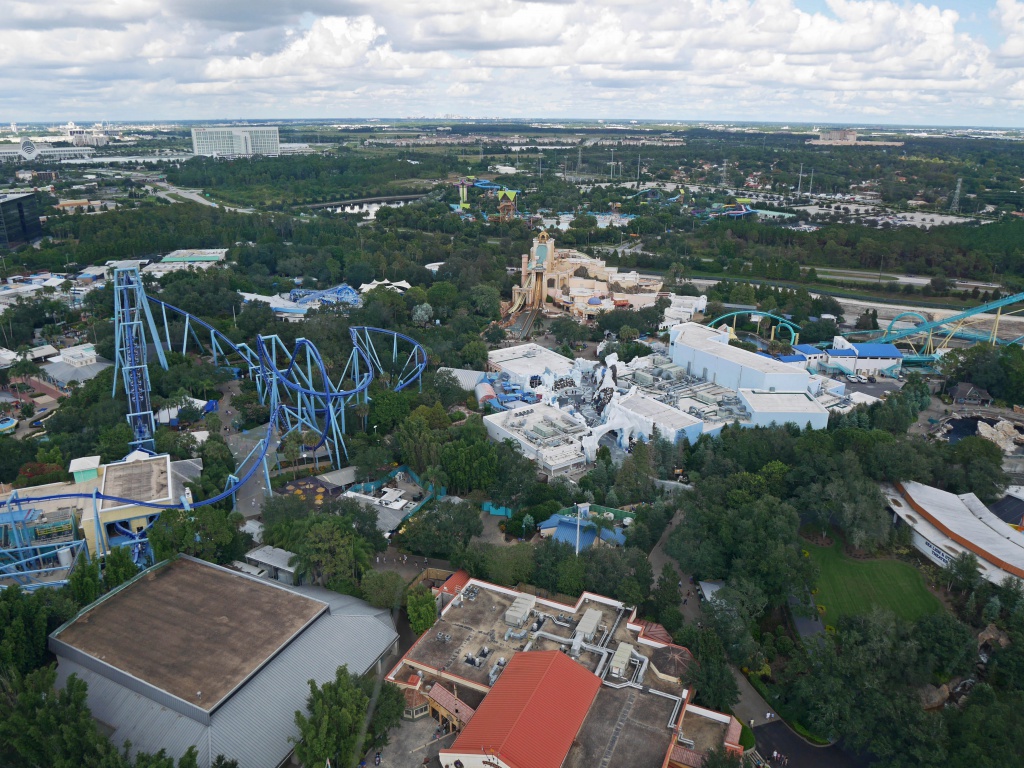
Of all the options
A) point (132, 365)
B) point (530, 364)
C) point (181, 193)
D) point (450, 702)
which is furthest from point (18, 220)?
point (450, 702)

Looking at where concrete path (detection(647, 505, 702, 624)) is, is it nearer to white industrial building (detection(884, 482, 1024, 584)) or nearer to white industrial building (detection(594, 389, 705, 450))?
white industrial building (detection(594, 389, 705, 450))

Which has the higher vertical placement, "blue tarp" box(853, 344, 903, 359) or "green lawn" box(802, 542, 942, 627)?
"blue tarp" box(853, 344, 903, 359)

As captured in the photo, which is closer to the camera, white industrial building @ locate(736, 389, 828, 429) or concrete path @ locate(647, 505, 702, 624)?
concrete path @ locate(647, 505, 702, 624)

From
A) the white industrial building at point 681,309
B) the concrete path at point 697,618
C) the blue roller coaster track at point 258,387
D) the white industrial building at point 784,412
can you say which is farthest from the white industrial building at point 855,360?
the blue roller coaster track at point 258,387

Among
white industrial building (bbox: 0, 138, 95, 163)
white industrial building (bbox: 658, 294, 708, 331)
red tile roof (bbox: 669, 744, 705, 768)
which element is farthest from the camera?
white industrial building (bbox: 0, 138, 95, 163)

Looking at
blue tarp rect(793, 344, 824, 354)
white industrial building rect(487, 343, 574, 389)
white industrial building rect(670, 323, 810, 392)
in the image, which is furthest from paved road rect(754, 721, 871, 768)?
blue tarp rect(793, 344, 824, 354)

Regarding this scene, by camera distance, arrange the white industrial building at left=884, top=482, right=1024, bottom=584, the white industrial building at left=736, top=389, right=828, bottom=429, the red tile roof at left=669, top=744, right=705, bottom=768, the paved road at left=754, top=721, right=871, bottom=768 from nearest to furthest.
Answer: the red tile roof at left=669, top=744, right=705, bottom=768 < the paved road at left=754, top=721, right=871, bottom=768 < the white industrial building at left=884, top=482, right=1024, bottom=584 < the white industrial building at left=736, top=389, right=828, bottom=429
